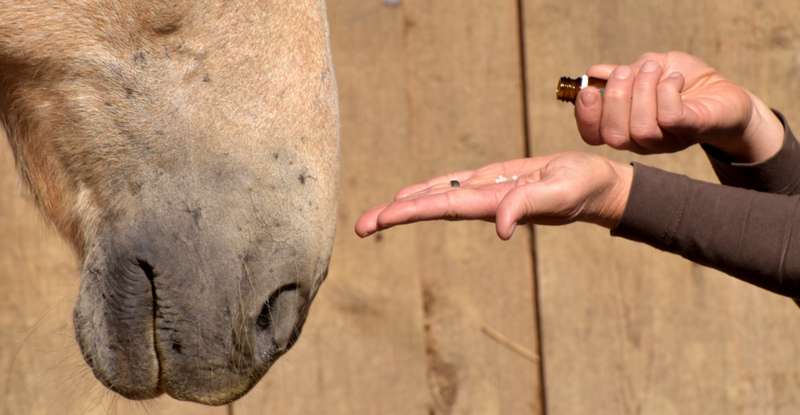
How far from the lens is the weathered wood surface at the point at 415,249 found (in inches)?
81.5

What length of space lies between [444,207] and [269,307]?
219 mm

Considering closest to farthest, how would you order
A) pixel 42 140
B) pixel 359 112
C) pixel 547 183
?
pixel 547 183, pixel 42 140, pixel 359 112

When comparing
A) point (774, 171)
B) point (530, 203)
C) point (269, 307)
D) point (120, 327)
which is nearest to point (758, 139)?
point (774, 171)

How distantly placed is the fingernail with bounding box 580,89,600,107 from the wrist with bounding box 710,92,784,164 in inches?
7.8

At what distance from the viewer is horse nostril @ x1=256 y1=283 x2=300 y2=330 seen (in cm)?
119

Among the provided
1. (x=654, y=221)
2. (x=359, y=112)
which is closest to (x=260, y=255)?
(x=654, y=221)

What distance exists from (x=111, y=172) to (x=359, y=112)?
2.83 feet

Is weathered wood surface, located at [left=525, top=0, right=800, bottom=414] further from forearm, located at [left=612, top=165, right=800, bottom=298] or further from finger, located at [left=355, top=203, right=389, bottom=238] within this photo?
finger, located at [left=355, top=203, right=389, bottom=238]

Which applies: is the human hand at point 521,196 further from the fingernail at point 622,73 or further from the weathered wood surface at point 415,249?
the weathered wood surface at point 415,249

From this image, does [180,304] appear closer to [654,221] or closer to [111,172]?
[111,172]

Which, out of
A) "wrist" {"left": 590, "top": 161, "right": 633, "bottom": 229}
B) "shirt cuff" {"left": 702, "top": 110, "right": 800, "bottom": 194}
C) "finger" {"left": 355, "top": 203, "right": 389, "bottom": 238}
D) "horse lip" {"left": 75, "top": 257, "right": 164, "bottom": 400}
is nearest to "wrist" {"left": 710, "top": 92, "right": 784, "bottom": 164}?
"shirt cuff" {"left": 702, "top": 110, "right": 800, "bottom": 194}

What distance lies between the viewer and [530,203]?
1127mm

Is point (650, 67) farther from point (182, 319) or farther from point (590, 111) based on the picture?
point (182, 319)

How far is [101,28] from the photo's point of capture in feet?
4.06
